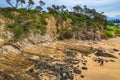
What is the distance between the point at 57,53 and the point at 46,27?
16.2m

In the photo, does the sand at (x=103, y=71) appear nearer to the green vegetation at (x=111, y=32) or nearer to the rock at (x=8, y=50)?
the rock at (x=8, y=50)

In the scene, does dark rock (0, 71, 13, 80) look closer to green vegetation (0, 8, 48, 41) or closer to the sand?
the sand

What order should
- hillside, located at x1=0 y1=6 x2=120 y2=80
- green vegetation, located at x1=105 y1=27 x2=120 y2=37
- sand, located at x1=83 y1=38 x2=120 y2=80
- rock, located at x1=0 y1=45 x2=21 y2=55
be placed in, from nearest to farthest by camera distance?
hillside, located at x1=0 y1=6 x2=120 y2=80 < sand, located at x1=83 y1=38 x2=120 y2=80 < rock, located at x1=0 y1=45 x2=21 y2=55 < green vegetation, located at x1=105 y1=27 x2=120 y2=37

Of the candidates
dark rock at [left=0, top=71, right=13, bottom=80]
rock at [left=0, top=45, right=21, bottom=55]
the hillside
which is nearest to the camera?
dark rock at [left=0, top=71, right=13, bottom=80]

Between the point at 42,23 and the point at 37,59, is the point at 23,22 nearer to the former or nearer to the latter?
the point at 42,23

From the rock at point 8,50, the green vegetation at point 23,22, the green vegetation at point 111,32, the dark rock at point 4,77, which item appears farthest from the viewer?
the green vegetation at point 111,32

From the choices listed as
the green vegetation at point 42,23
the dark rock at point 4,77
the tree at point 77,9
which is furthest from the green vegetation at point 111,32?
the dark rock at point 4,77

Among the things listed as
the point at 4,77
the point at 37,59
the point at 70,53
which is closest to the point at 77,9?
the point at 70,53

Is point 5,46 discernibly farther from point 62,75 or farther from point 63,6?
point 63,6

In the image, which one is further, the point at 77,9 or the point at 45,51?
the point at 77,9

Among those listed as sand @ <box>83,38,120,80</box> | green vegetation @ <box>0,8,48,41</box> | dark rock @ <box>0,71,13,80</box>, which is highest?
green vegetation @ <box>0,8,48,41</box>

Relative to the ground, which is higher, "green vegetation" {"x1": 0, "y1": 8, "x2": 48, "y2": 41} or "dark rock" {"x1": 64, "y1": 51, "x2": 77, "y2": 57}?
"green vegetation" {"x1": 0, "y1": 8, "x2": 48, "y2": 41}

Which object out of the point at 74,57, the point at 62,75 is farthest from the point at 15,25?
the point at 62,75

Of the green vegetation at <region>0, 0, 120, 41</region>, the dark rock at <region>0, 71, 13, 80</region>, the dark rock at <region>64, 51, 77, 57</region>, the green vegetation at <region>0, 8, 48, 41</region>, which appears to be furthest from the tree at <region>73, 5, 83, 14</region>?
the dark rock at <region>0, 71, 13, 80</region>
